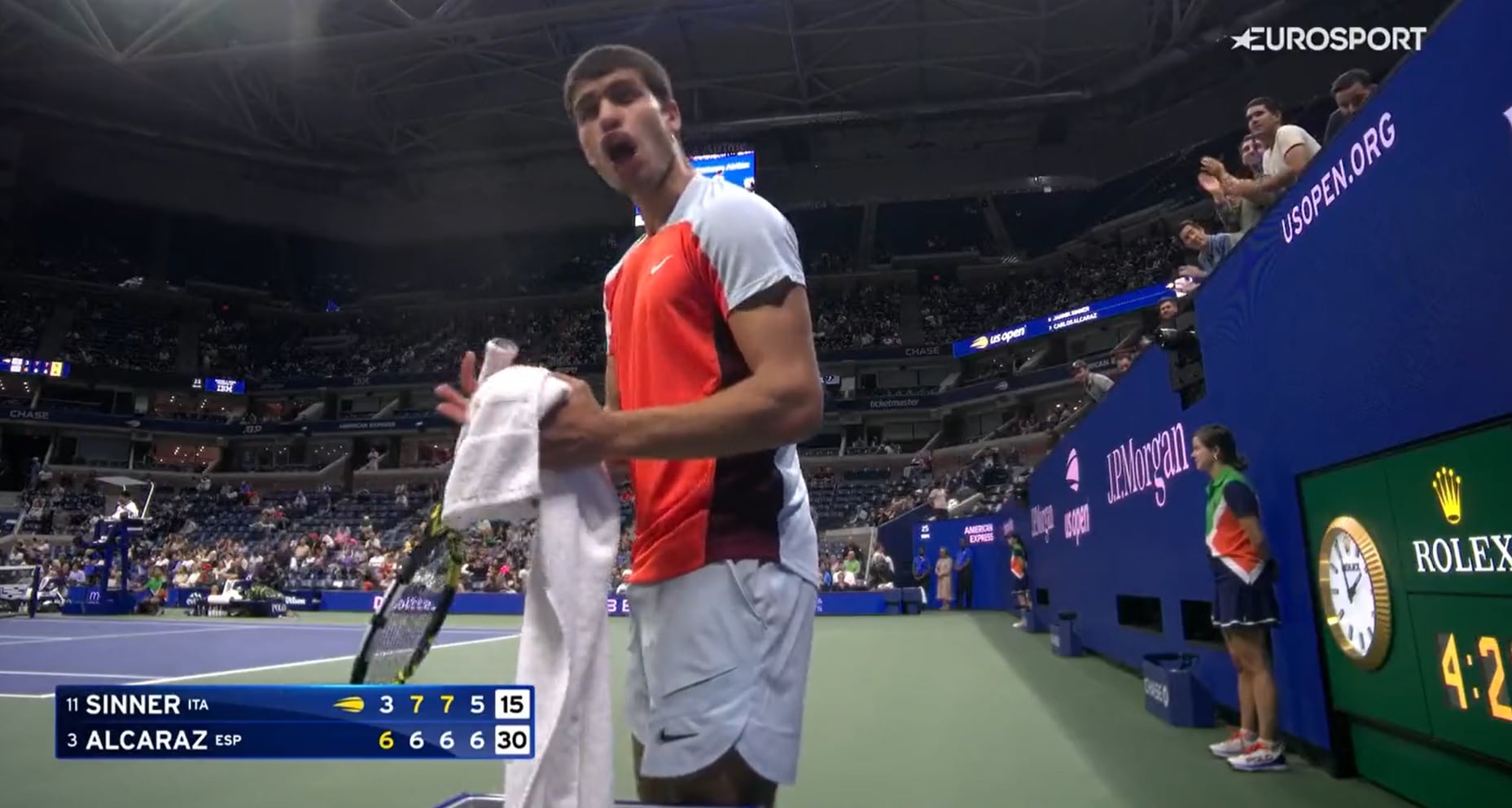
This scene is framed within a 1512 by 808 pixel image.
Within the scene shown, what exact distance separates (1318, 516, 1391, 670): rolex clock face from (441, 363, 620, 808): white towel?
12.5 ft

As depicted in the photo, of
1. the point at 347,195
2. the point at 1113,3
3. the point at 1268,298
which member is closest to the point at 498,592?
the point at 1268,298

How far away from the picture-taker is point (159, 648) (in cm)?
1110

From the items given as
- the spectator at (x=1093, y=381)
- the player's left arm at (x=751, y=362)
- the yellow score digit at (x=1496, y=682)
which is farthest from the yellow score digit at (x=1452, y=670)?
the spectator at (x=1093, y=381)

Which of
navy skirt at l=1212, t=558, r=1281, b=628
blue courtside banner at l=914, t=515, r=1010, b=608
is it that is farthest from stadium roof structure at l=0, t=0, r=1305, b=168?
navy skirt at l=1212, t=558, r=1281, b=628

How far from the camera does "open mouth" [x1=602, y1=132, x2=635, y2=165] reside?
1494 mm

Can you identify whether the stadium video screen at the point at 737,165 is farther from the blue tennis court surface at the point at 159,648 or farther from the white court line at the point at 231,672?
the white court line at the point at 231,672

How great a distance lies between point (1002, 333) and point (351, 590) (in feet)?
85.3

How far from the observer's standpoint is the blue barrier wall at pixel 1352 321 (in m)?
2.87

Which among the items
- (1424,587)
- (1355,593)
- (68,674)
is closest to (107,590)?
(68,674)

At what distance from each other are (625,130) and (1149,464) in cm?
660

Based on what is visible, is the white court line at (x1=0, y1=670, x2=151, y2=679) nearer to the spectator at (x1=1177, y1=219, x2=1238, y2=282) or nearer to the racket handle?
the racket handle

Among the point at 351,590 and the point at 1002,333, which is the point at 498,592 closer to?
the point at 351,590

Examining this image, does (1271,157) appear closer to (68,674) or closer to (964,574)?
(68,674)

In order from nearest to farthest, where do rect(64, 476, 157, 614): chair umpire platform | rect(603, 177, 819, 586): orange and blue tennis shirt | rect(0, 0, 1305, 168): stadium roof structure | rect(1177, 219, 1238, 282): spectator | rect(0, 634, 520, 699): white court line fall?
rect(603, 177, 819, 586): orange and blue tennis shirt < rect(1177, 219, 1238, 282): spectator < rect(0, 634, 520, 699): white court line < rect(64, 476, 157, 614): chair umpire platform < rect(0, 0, 1305, 168): stadium roof structure
